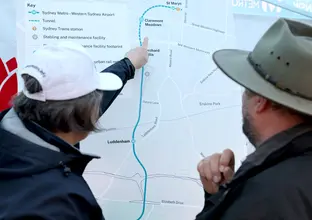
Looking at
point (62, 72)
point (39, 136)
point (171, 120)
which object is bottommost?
point (171, 120)

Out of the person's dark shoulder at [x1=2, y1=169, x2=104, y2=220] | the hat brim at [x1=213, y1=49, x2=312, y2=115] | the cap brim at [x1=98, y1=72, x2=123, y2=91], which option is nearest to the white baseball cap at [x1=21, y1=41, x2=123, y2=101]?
the cap brim at [x1=98, y1=72, x2=123, y2=91]

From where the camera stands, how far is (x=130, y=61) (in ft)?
4.43

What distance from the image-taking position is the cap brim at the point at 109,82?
3.72 feet

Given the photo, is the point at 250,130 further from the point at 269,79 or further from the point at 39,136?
the point at 39,136

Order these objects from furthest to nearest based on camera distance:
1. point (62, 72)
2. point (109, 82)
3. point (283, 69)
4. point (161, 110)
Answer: point (161, 110) → point (109, 82) → point (62, 72) → point (283, 69)

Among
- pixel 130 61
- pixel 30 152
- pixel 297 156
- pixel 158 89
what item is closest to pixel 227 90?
pixel 158 89

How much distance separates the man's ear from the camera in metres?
0.91

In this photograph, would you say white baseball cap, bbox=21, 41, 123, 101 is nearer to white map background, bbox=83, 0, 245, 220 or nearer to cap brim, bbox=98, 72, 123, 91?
cap brim, bbox=98, 72, 123, 91

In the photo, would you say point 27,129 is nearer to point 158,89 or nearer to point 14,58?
point 14,58

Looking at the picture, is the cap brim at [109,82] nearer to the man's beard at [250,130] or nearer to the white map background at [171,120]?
the white map background at [171,120]

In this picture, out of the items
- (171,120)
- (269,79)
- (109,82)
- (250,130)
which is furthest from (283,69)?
(171,120)

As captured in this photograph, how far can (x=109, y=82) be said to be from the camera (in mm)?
1172

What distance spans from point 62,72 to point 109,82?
0.58 feet

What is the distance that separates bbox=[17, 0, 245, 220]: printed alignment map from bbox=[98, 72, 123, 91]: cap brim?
17 cm
